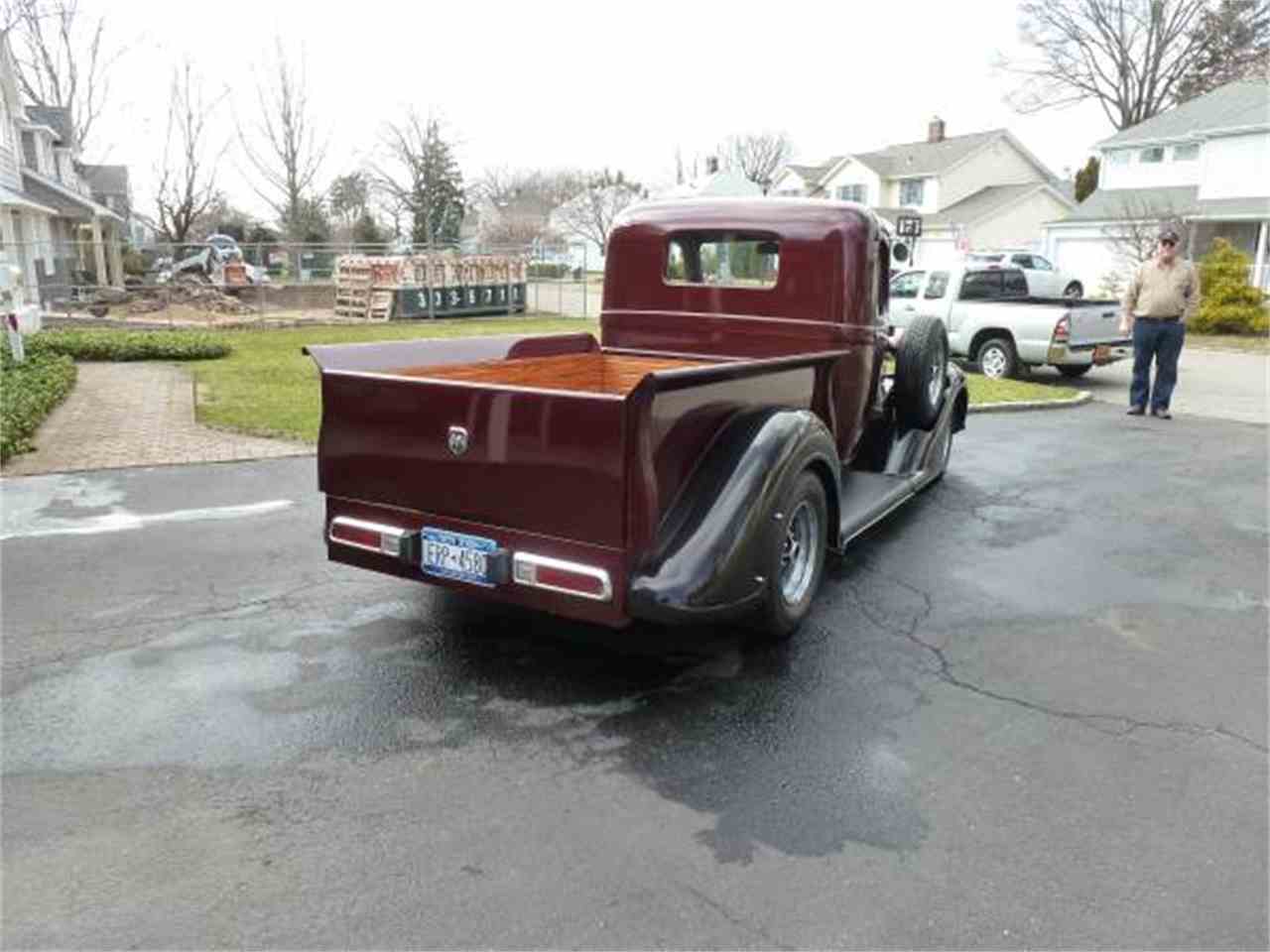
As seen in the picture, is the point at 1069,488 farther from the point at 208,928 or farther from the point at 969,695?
the point at 208,928

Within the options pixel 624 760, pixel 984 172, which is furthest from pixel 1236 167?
→ pixel 624 760

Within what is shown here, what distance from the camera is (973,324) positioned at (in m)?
14.3

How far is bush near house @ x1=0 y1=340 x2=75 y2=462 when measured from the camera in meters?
8.19

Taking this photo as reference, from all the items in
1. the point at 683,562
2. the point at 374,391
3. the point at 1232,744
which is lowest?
the point at 1232,744

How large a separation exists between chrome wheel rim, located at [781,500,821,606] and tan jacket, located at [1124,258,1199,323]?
7.70 meters

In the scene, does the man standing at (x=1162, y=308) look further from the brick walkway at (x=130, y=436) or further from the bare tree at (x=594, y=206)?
the bare tree at (x=594, y=206)

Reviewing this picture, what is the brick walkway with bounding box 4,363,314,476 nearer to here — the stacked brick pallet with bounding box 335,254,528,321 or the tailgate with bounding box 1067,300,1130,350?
the tailgate with bounding box 1067,300,1130,350

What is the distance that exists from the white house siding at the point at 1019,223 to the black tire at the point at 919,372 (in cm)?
4069

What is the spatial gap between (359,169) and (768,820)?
6050cm

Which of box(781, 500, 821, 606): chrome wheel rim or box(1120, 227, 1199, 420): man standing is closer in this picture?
box(781, 500, 821, 606): chrome wheel rim

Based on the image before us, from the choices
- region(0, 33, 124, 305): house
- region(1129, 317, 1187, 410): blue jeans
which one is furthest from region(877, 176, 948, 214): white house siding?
region(1129, 317, 1187, 410): blue jeans

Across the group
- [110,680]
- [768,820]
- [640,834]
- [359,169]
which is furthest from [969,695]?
[359,169]

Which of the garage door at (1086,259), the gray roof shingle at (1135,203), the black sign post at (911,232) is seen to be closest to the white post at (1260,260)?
the gray roof shingle at (1135,203)

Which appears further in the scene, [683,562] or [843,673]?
[843,673]
